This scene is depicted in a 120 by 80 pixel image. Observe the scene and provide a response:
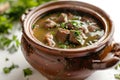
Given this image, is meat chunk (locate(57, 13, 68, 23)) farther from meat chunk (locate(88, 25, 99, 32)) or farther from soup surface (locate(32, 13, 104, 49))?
meat chunk (locate(88, 25, 99, 32))

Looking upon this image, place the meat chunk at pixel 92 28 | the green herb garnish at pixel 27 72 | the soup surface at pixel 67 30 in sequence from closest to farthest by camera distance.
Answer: the soup surface at pixel 67 30
the meat chunk at pixel 92 28
the green herb garnish at pixel 27 72

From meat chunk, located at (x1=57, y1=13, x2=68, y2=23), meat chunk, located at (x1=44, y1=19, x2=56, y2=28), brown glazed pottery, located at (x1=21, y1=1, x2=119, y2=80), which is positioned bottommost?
brown glazed pottery, located at (x1=21, y1=1, x2=119, y2=80)

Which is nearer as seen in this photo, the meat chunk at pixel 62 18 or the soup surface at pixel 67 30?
the soup surface at pixel 67 30

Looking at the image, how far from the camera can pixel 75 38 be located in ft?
6.01

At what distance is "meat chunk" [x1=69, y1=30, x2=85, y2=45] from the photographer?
183 centimetres

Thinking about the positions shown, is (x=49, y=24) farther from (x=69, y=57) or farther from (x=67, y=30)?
(x=69, y=57)

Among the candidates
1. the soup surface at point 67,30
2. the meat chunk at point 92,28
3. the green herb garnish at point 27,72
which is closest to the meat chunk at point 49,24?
the soup surface at point 67,30

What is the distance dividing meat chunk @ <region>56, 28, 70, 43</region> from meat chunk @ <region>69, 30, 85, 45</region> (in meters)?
0.03

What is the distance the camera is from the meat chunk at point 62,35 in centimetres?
185

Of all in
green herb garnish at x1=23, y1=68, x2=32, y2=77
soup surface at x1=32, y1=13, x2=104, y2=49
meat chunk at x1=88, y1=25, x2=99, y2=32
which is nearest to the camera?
soup surface at x1=32, y1=13, x2=104, y2=49

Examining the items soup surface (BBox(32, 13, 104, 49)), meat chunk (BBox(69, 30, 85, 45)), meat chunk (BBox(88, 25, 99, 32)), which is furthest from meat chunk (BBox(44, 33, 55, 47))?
meat chunk (BBox(88, 25, 99, 32))

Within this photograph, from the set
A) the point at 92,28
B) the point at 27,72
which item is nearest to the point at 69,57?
the point at 92,28

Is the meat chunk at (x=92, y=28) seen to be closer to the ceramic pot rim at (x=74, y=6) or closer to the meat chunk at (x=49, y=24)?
the ceramic pot rim at (x=74, y=6)

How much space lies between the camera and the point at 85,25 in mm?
1991
